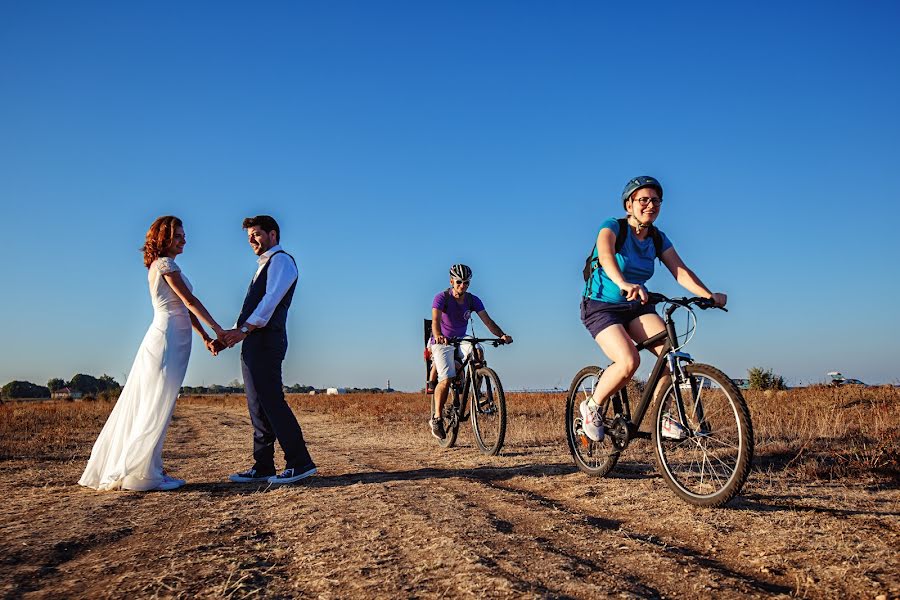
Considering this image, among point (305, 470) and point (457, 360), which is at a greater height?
point (457, 360)

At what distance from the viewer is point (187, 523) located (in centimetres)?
386

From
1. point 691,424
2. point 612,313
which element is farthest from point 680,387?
point 612,313

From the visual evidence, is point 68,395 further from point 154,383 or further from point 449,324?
point 154,383

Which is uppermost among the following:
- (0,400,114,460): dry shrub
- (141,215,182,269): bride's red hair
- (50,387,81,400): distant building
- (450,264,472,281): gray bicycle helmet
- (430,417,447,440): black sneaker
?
(450,264,472,281): gray bicycle helmet

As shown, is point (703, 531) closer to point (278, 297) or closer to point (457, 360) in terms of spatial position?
point (278, 297)

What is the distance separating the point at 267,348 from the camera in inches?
232

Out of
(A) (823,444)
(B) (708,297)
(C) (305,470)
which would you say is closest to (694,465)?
(B) (708,297)

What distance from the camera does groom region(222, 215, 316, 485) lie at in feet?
18.8

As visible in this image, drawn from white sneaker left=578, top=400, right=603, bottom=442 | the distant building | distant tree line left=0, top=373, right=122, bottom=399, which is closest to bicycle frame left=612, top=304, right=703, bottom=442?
white sneaker left=578, top=400, right=603, bottom=442

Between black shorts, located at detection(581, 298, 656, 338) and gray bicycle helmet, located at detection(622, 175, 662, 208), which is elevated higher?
gray bicycle helmet, located at detection(622, 175, 662, 208)

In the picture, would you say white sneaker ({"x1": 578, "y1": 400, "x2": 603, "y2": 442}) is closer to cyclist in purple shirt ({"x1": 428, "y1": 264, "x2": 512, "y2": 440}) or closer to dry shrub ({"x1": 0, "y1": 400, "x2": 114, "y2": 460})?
cyclist in purple shirt ({"x1": 428, "y1": 264, "x2": 512, "y2": 440})

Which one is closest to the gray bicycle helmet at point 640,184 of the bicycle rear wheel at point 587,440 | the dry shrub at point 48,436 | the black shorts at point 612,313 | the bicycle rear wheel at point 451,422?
the black shorts at point 612,313

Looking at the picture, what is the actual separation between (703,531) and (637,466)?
255 centimetres

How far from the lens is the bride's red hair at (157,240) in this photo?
5.70 meters
